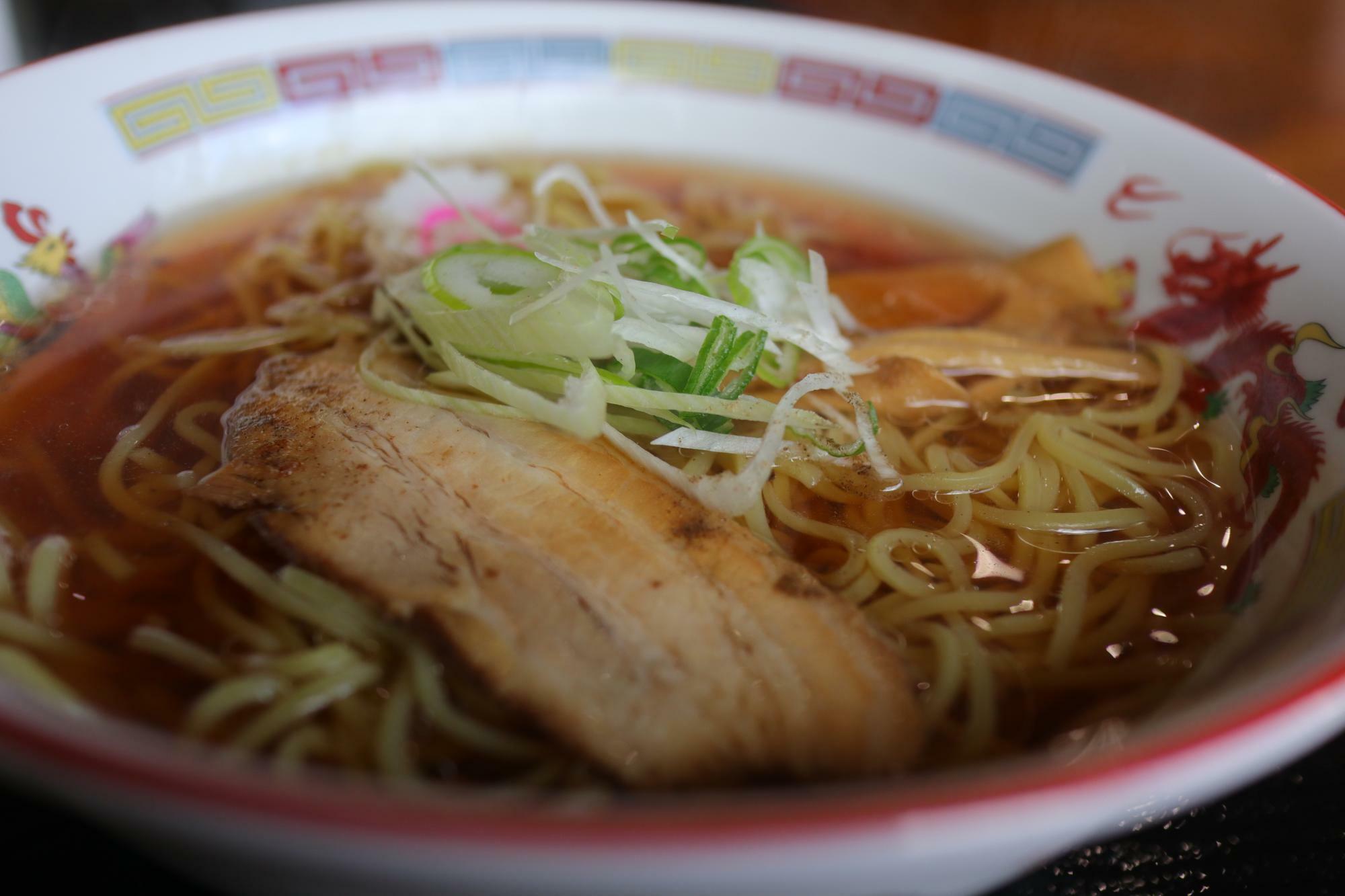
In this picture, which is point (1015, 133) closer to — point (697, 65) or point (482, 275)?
point (697, 65)

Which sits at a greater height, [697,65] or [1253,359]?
[697,65]

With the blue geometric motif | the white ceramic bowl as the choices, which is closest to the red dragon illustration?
the white ceramic bowl

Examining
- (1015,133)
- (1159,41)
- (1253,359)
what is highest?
(1159,41)

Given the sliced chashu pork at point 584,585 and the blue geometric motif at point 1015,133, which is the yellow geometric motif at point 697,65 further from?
the sliced chashu pork at point 584,585

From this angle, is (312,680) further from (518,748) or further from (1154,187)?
(1154,187)

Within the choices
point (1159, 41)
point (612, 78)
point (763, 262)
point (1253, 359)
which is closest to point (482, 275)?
point (763, 262)

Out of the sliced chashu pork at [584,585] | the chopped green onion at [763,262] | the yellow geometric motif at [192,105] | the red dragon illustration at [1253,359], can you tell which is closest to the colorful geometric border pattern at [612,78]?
the yellow geometric motif at [192,105]
